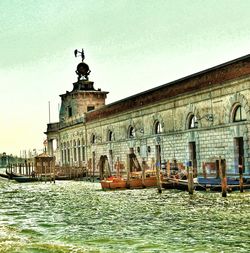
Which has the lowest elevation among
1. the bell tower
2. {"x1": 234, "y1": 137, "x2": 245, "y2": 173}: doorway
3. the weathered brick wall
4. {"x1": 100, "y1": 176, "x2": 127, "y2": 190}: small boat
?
{"x1": 100, "y1": 176, "x2": 127, "y2": 190}: small boat

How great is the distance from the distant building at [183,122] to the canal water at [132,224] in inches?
186

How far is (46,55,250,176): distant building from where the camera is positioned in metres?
25.0

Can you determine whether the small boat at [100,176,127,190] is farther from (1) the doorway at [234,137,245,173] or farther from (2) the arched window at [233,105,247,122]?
(2) the arched window at [233,105,247,122]

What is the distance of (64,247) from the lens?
11859 mm

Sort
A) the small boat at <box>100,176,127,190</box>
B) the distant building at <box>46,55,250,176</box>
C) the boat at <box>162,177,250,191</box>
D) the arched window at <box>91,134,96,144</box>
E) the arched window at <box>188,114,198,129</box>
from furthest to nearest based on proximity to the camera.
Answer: the arched window at <box>91,134,96,144</box>, the arched window at <box>188,114,198,129</box>, the small boat at <box>100,176,127,190</box>, the distant building at <box>46,55,250,176</box>, the boat at <box>162,177,250,191</box>

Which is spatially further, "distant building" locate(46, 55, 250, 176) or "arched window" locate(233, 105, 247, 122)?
"distant building" locate(46, 55, 250, 176)

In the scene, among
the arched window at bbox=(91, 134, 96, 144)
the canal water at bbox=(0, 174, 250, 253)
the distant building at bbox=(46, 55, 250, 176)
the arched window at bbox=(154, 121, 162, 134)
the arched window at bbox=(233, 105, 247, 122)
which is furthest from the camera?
the arched window at bbox=(91, 134, 96, 144)

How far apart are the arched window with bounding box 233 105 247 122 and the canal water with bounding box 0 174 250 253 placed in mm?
4846

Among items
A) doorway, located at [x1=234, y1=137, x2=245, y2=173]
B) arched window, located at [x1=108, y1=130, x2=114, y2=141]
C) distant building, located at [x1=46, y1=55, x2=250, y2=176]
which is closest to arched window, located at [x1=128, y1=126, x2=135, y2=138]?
distant building, located at [x1=46, y1=55, x2=250, y2=176]

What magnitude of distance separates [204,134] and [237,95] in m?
3.39

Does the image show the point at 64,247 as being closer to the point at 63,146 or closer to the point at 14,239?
the point at 14,239

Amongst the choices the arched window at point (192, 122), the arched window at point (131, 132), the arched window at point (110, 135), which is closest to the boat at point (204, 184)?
the arched window at point (192, 122)

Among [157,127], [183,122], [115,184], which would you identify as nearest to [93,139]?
[157,127]

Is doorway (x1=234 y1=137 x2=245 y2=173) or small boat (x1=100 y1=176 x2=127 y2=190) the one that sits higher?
doorway (x1=234 y1=137 x2=245 y2=173)
